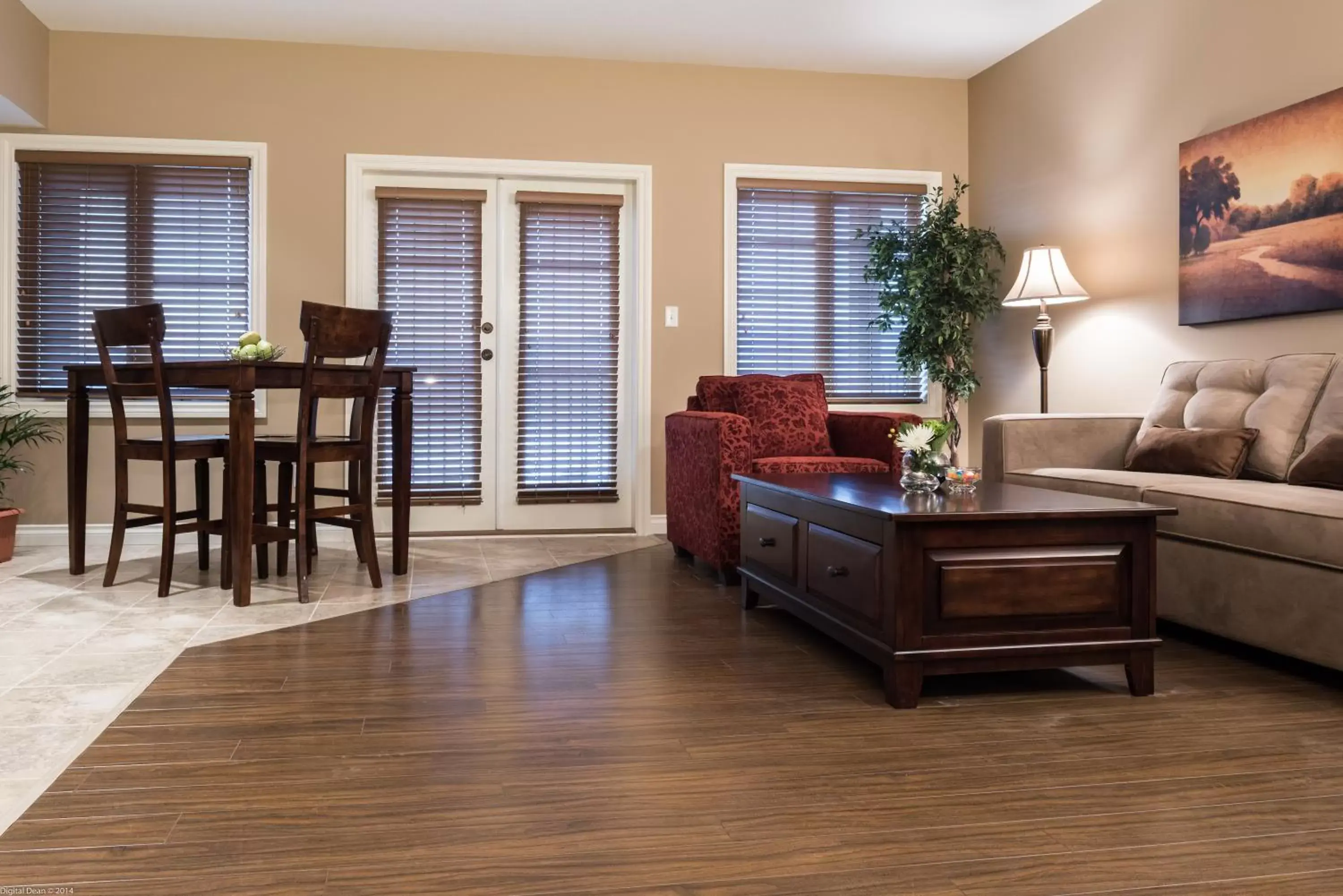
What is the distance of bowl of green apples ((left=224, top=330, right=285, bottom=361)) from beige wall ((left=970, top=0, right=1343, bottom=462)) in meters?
3.56

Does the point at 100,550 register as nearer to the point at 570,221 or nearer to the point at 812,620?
the point at 570,221

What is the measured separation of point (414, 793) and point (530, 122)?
4.37m

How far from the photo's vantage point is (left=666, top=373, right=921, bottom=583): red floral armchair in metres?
4.11

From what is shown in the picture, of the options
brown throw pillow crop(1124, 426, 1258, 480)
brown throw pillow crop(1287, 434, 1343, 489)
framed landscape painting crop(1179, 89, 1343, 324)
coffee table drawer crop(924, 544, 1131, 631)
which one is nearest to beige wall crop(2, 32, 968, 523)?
framed landscape painting crop(1179, 89, 1343, 324)

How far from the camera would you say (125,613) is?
3467 millimetres

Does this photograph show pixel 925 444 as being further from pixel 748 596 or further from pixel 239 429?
pixel 239 429

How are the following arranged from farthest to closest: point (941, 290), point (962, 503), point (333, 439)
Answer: point (941, 290)
point (333, 439)
point (962, 503)

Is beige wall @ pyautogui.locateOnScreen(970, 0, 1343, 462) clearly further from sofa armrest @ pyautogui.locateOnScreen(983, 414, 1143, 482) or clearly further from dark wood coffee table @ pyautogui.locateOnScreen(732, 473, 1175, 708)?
dark wood coffee table @ pyautogui.locateOnScreen(732, 473, 1175, 708)

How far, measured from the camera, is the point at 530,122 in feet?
18.3

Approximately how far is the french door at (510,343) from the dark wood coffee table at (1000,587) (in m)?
3.17

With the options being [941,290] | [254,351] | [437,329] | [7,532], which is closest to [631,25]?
[437,329]

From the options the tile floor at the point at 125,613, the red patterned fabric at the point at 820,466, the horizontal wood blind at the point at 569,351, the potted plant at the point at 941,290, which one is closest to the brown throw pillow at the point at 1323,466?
the red patterned fabric at the point at 820,466

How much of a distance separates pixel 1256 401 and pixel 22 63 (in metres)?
5.32

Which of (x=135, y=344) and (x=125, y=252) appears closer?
(x=135, y=344)
